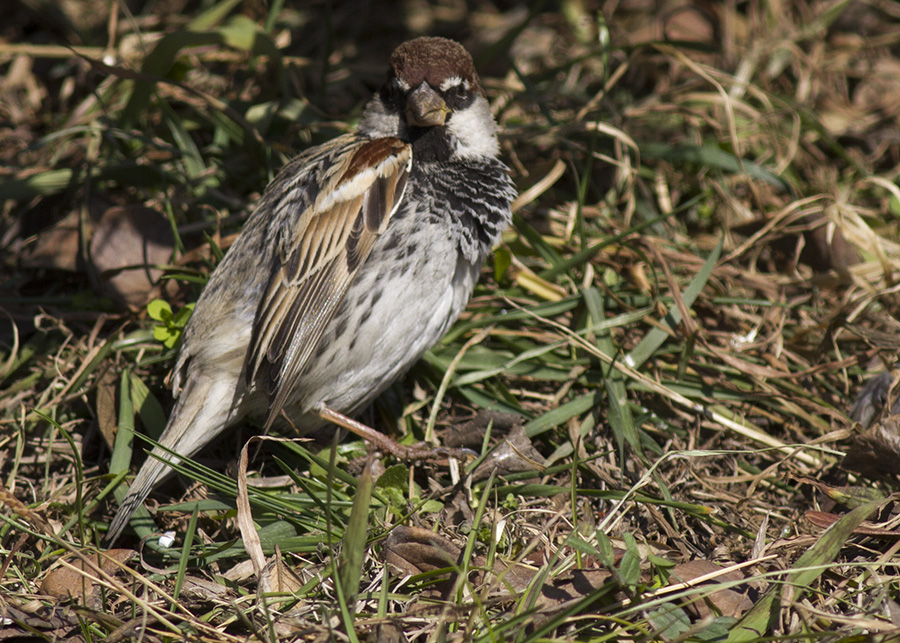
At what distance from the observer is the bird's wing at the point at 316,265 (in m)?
2.71

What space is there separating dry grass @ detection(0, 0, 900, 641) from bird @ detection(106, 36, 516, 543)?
0.23 metres

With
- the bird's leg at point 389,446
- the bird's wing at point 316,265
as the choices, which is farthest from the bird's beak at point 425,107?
the bird's leg at point 389,446

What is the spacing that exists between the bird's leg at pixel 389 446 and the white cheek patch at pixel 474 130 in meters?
1.09

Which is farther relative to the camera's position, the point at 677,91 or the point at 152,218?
the point at 677,91

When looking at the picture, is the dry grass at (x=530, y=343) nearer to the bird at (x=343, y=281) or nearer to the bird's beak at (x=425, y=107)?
the bird at (x=343, y=281)

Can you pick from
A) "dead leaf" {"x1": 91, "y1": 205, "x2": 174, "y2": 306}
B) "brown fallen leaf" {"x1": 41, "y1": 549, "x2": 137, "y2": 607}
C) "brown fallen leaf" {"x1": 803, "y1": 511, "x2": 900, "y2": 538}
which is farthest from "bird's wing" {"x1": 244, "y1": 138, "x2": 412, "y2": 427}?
"brown fallen leaf" {"x1": 803, "y1": 511, "x2": 900, "y2": 538}

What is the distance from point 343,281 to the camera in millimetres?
2732

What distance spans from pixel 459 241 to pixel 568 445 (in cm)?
86

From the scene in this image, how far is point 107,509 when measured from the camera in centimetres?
279

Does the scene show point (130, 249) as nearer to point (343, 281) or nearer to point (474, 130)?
point (343, 281)

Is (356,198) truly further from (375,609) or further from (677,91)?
(677,91)

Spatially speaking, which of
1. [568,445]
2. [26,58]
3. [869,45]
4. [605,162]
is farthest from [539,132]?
[26,58]

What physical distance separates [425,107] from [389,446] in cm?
126

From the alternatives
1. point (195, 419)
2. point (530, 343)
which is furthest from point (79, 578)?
point (530, 343)
